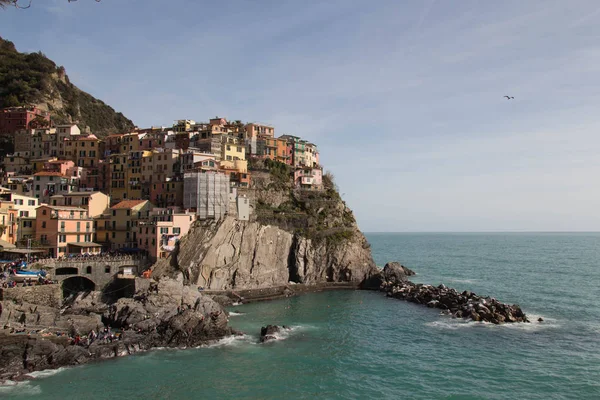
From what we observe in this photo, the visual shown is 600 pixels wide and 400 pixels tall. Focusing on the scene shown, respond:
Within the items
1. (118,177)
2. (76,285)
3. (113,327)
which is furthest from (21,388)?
(118,177)

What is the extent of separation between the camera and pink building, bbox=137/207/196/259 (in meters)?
61.9

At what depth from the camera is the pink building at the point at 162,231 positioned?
61906mm

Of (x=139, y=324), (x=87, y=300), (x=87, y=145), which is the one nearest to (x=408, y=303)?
Result: (x=139, y=324)

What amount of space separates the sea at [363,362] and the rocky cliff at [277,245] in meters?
8.78

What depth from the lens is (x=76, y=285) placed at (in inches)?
2201

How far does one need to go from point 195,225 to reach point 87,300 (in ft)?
61.6

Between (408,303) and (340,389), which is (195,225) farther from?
(340,389)

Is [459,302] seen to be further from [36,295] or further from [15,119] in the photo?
[15,119]

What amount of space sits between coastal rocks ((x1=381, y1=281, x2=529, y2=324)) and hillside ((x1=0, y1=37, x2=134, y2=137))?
76.5 metres

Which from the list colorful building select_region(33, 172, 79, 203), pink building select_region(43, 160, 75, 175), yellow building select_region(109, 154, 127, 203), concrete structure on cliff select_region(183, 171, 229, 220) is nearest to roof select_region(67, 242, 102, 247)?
concrete structure on cliff select_region(183, 171, 229, 220)

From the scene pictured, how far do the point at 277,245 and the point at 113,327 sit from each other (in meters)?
30.8

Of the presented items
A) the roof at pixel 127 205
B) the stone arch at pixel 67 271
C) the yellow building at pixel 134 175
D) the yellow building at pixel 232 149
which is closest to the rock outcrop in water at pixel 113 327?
the stone arch at pixel 67 271

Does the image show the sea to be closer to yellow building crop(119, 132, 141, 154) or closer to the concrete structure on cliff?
the concrete structure on cliff

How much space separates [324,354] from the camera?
40.8 m
